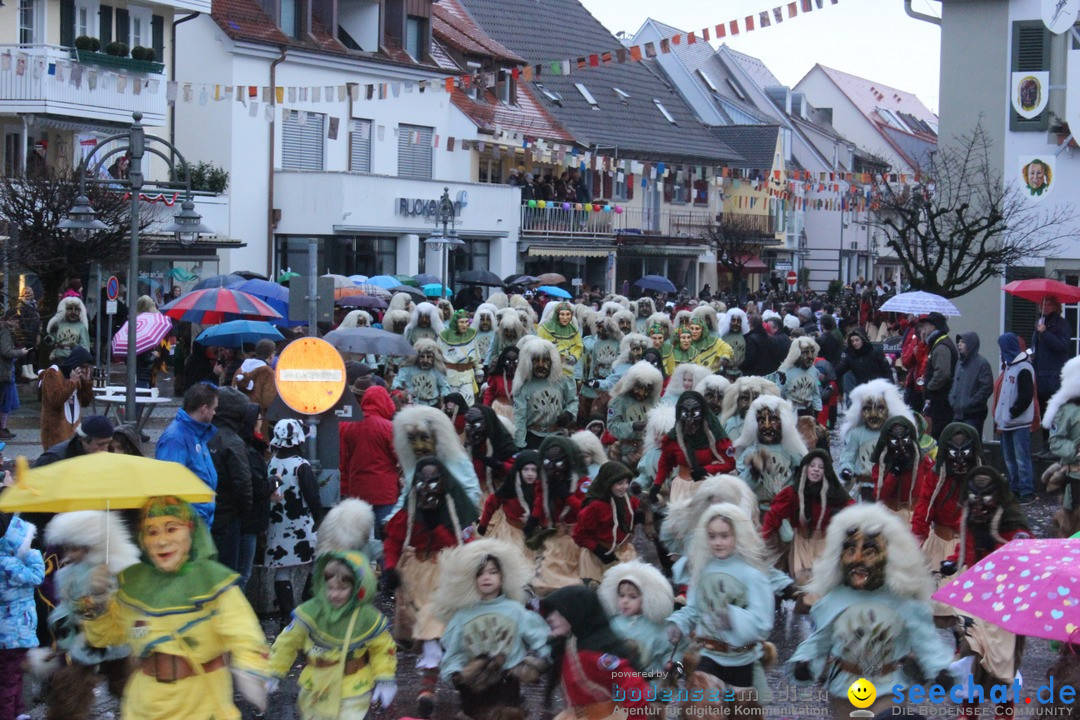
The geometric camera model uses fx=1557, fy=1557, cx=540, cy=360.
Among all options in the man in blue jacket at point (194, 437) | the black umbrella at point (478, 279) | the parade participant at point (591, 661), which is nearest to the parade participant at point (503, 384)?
the man in blue jacket at point (194, 437)

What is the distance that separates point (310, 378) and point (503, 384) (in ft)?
16.1

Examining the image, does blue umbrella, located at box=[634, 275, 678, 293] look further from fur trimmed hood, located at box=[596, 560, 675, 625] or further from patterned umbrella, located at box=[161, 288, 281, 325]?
fur trimmed hood, located at box=[596, 560, 675, 625]

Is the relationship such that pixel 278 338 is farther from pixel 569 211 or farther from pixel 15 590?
pixel 569 211

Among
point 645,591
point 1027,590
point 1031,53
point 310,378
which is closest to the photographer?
point 1027,590

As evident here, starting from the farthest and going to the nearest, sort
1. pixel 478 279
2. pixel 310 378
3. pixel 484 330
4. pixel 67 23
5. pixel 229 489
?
pixel 478 279 → pixel 67 23 → pixel 484 330 → pixel 310 378 → pixel 229 489

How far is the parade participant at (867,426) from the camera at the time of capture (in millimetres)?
12234

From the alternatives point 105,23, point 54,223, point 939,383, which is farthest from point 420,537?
point 105,23

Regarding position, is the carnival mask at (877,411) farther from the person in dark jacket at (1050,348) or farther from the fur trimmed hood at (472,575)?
the fur trimmed hood at (472,575)

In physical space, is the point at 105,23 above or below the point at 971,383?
above

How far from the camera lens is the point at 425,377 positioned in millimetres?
16156

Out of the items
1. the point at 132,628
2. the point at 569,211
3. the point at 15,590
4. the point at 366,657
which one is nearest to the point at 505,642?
the point at 366,657

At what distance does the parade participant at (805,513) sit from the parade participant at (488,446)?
238 cm

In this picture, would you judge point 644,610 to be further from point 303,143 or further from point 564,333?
point 303,143

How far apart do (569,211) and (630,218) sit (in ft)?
21.9
